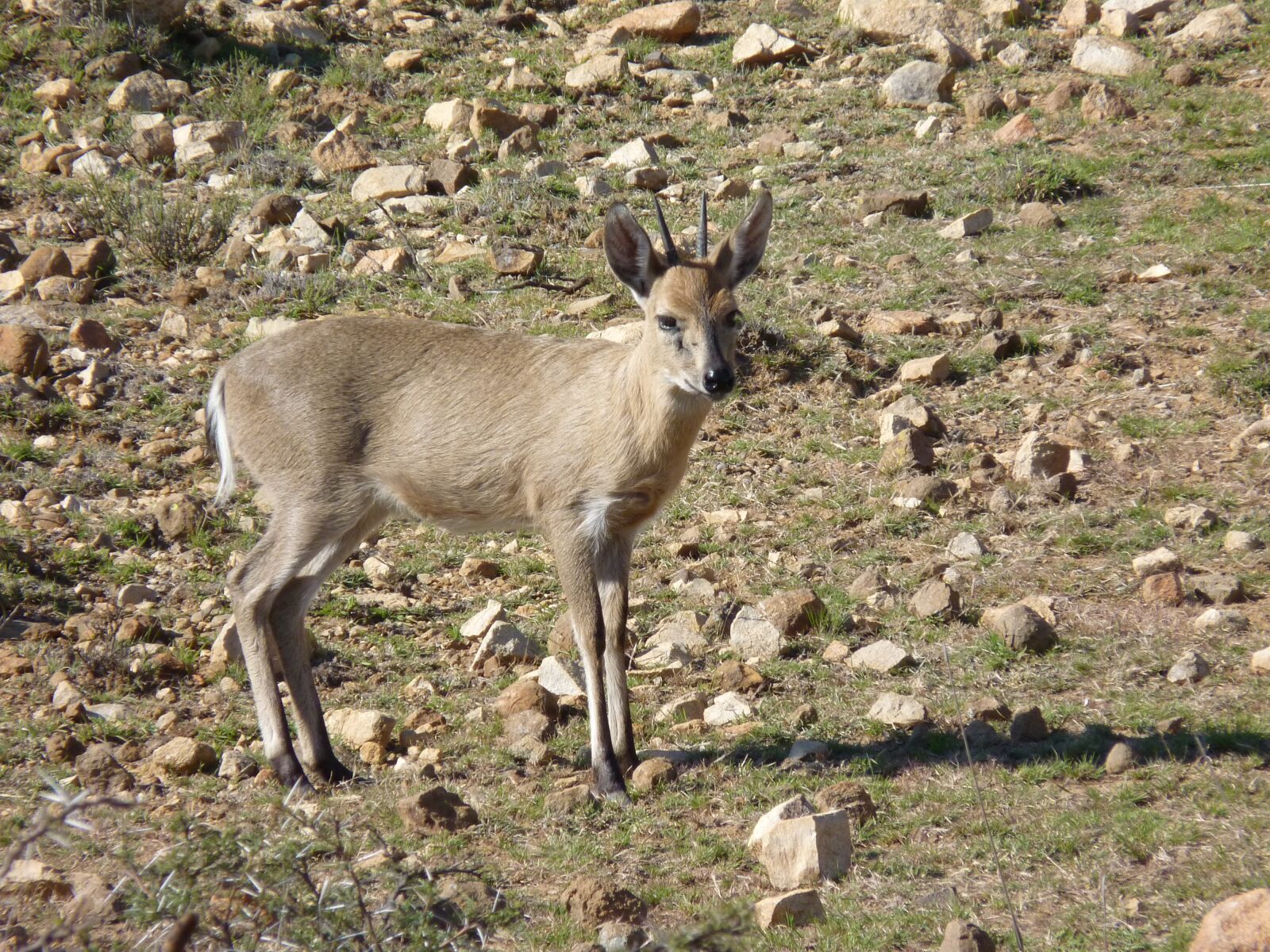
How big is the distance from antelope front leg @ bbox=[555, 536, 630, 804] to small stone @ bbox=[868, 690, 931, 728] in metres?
1.20

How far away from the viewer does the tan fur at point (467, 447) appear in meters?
6.45

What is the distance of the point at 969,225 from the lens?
34.3ft

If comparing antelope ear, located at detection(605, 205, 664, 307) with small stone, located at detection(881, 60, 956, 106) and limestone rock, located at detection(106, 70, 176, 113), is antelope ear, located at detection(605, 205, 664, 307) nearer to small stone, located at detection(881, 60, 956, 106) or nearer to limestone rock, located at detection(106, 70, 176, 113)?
small stone, located at detection(881, 60, 956, 106)

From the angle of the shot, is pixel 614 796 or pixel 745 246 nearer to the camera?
pixel 614 796

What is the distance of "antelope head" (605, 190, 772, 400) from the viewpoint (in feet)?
20.8

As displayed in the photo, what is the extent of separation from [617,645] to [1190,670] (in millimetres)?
2529

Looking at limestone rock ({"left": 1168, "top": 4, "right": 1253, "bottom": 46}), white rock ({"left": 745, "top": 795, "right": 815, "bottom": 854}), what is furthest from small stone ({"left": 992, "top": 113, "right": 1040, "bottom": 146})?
white rock ({"left": 745, "top": 795, "right": 815, "bottom": 854})

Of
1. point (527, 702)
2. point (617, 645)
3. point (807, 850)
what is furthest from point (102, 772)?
point (807, 850)

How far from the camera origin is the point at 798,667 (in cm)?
688

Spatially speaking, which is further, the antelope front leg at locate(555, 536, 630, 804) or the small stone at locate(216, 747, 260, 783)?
the small stone at locate(216, 747, 260, 783)

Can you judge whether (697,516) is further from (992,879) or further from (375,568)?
(992,879)

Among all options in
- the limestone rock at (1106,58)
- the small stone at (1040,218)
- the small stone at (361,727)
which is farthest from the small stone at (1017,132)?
the small stone at (361,727)

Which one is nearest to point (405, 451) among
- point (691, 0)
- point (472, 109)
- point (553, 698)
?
point (553, 698)

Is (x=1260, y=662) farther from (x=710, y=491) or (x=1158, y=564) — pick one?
(x=710, y=491)
